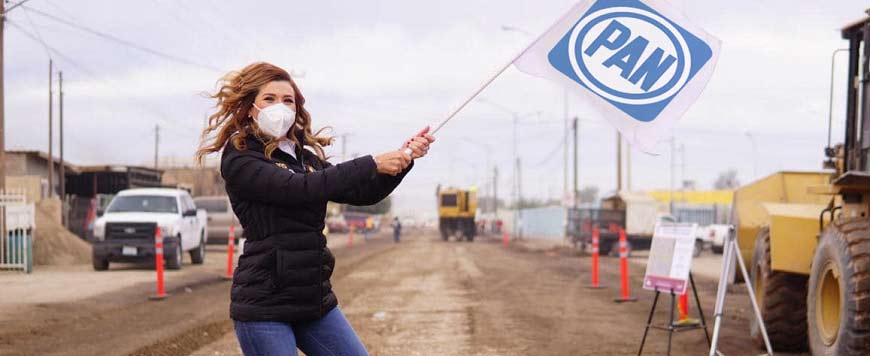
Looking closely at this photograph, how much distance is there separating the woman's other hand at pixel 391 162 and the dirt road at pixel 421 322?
21.7 feet

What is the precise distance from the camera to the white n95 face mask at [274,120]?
4152 millimetres

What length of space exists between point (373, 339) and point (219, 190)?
198 feet

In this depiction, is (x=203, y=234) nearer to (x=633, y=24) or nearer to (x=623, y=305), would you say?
(x=623, y=305)

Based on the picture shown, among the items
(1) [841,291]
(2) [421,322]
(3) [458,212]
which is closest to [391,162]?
(1) [841,291]

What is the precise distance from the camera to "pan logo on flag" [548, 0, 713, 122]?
17.4ft

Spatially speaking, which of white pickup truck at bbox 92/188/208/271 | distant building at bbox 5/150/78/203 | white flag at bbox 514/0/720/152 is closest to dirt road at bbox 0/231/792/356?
white pickup truck at bbox 92/188/208/271

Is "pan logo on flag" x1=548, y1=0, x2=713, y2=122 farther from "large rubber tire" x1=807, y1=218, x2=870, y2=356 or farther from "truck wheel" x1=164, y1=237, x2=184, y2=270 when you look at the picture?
"truck wheel" x1=164, y1=237, x2=184, y2=270

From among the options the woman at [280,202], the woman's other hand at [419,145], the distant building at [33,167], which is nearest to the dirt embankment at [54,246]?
the distant building at [33,167]

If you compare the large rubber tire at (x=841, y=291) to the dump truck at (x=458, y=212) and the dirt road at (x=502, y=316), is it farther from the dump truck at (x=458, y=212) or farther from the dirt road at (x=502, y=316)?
the dump truck at (x=458, y=212)

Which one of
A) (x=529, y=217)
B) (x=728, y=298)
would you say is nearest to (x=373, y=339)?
(x=728, y=298)

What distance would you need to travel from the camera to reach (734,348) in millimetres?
11305

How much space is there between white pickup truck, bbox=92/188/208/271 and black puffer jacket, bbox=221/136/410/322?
20489 millimetres

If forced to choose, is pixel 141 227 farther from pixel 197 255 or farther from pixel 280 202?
pixel 280 202

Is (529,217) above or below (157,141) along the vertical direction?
below
